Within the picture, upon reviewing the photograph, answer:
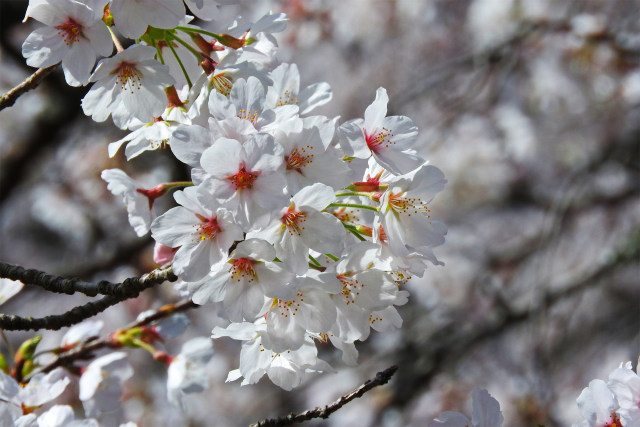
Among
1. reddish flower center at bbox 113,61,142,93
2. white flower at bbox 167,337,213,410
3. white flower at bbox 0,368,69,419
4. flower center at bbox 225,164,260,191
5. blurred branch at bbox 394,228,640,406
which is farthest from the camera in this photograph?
blurred branch at bbox 394,228,640,406

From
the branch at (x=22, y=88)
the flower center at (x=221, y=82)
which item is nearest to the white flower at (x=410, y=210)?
the flower center at (x=221, y=82)

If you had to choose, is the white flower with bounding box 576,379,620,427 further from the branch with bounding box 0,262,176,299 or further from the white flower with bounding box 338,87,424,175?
the branch with bounding box 0,262,176,299

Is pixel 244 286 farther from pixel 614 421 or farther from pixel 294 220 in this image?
pixel 614 421

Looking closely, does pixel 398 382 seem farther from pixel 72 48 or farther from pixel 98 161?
pixel 72 48

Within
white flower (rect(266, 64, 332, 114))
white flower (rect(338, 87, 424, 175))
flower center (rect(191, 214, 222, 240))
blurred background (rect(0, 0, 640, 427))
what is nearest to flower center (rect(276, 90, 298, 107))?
white flower (rect(266, 64, 332, 114))

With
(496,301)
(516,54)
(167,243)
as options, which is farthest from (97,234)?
(167,243)

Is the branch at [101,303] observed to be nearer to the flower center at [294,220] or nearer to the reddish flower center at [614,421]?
the flower center at [294,220]

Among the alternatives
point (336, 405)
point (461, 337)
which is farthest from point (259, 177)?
point (461, 337)
